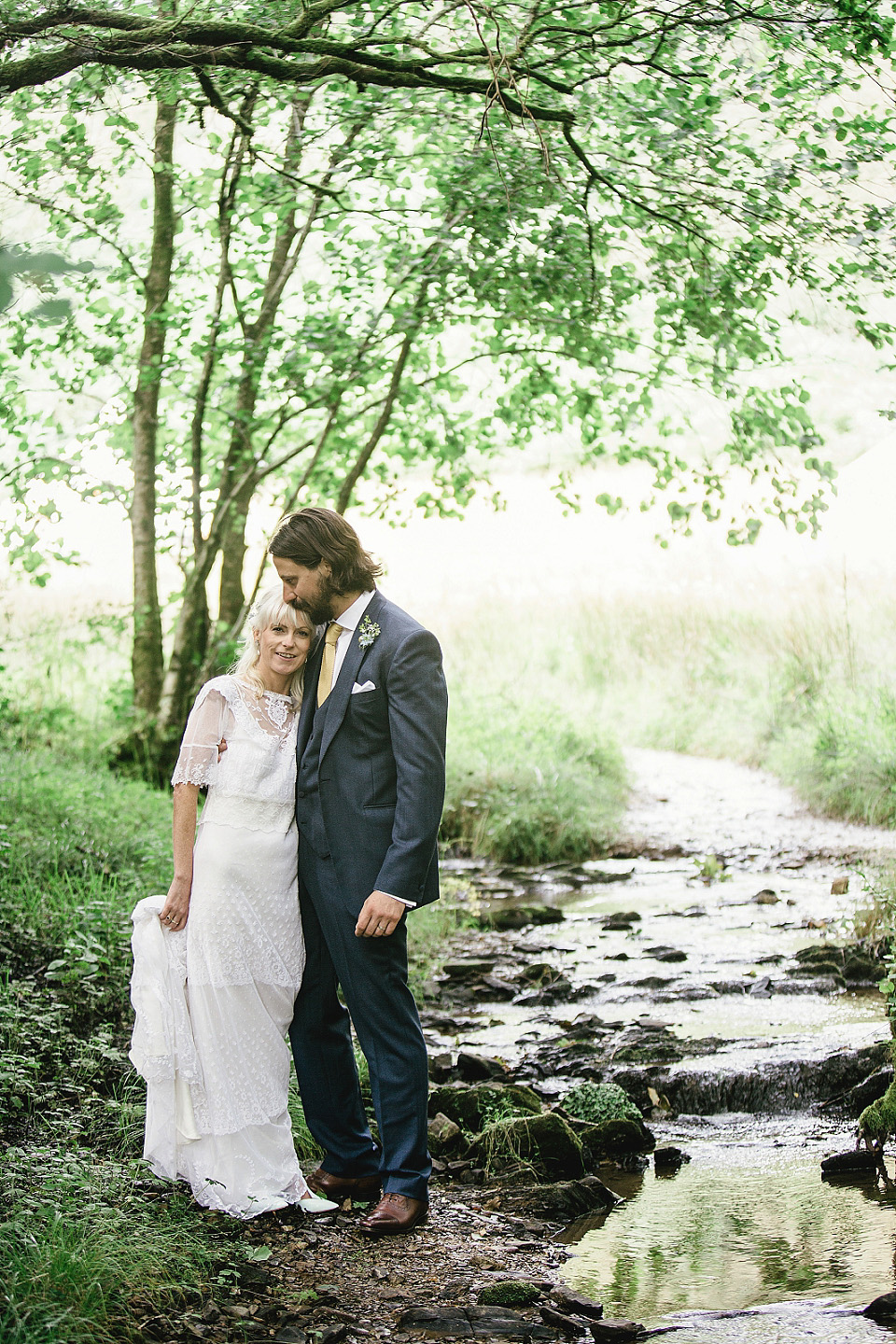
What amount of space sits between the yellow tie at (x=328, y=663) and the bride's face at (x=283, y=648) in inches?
3.3

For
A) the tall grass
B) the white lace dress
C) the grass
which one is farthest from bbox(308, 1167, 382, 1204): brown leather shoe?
the tall grass

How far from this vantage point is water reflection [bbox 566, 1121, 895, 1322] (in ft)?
10.9

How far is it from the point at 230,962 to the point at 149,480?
649cm

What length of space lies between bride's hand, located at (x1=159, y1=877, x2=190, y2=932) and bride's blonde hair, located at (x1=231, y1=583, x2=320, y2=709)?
66 centimetres

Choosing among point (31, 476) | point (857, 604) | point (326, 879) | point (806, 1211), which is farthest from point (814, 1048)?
point (857, 604)

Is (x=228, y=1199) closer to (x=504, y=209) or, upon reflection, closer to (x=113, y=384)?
(x=504, y=209)

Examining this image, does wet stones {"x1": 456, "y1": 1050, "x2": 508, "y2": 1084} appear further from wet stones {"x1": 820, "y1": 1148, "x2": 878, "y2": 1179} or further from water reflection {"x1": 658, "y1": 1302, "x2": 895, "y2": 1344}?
water reflection {"x1": 658, "y1": 1302, "x2": 895, "y2": 1344}

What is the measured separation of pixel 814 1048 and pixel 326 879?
275 centimetres

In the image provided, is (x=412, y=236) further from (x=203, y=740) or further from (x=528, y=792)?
(x=528, y=792)

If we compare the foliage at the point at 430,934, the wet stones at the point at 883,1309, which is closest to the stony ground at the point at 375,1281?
the wet stones at the point at 883,1309

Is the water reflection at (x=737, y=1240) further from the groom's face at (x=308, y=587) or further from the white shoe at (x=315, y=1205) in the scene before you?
the groom's face at (x=308, y=587)

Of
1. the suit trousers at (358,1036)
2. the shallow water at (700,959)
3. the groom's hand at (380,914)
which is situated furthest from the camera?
the shallow water at (700,959)

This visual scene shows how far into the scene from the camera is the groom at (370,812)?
11.7 feet

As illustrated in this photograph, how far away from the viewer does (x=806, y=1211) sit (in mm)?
3854
